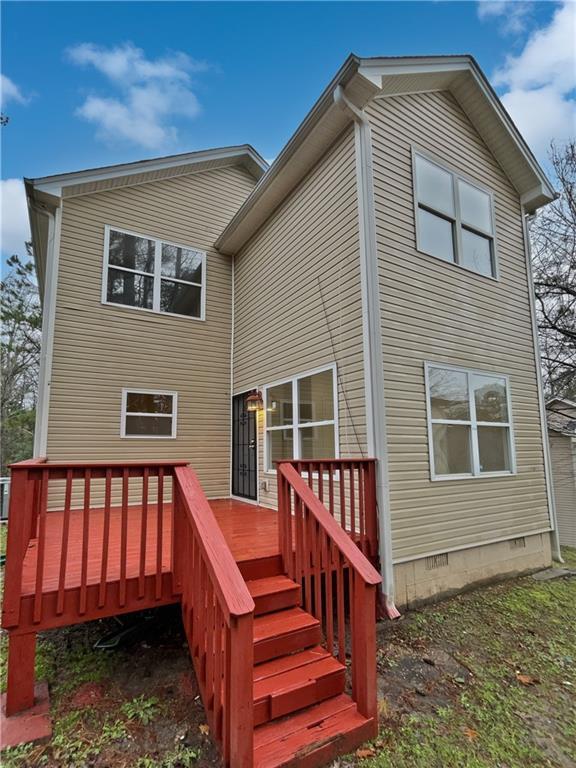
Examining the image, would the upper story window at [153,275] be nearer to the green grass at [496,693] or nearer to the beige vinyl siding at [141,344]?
the beige vinyl siding at [141,344]

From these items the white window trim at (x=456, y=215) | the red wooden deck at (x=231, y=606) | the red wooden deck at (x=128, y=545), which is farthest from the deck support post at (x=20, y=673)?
the white window trim at (x=456, y=215)

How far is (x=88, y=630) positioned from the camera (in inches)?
155

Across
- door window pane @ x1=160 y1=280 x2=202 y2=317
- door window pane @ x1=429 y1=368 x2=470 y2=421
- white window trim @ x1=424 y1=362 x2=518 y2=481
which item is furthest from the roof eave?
door window pane @ x1=429 y1=368 x2=470 y2=421

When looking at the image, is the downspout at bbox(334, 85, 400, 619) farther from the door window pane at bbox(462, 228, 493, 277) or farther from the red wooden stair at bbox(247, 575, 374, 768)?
the door window pane at bbox(462, 228, 493, 277)

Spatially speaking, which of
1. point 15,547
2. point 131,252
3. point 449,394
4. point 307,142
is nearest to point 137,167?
point 131,252

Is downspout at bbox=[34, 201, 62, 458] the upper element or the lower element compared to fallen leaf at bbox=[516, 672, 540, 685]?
upper

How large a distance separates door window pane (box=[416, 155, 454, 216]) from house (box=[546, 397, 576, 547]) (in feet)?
26.1

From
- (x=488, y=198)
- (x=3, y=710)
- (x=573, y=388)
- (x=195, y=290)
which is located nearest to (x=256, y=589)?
(x=3, y=710)

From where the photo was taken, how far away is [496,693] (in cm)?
295

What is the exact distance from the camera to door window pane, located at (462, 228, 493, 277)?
235 inches

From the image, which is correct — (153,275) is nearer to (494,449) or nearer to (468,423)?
(468,423)

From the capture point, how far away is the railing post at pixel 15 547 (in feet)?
8.54

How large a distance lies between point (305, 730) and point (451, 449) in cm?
368

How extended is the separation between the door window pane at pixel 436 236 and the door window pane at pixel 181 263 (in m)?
4.53
